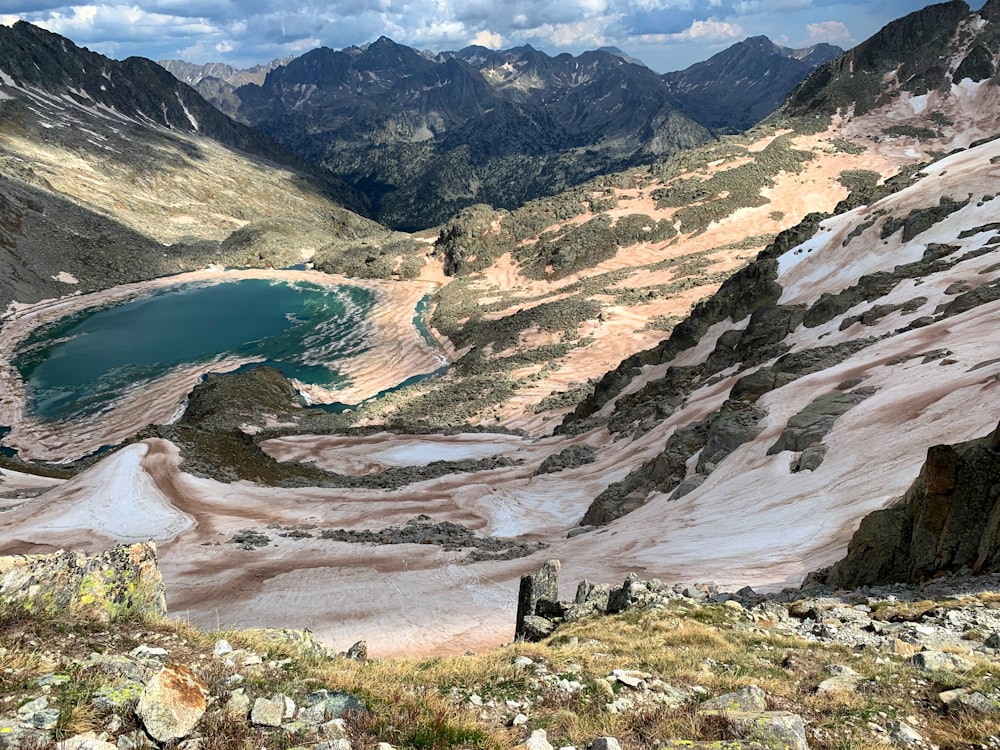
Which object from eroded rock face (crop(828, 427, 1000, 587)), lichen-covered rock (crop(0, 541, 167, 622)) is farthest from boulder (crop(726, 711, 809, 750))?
lichen-covered rock (crop(0, 541, 167, 622))

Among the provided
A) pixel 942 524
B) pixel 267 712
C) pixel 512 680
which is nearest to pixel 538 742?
pixel 512 680

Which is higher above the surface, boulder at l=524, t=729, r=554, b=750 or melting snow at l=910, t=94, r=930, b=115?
melting snow at l=910, t=94, r=930, b=115

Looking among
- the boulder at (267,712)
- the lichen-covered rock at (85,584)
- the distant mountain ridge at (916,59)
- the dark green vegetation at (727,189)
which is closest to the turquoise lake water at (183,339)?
the dark green vegetation at (727,189)

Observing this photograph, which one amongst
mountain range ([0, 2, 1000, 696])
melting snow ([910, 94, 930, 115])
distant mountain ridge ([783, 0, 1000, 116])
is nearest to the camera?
mountain range ([0, 2, 1000, 696])

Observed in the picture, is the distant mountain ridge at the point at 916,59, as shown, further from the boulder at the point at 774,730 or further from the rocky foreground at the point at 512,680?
the boulder at the point at 774,730

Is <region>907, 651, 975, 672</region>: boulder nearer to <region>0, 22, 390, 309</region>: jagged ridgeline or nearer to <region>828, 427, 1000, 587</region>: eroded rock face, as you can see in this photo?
<region>828, 427, 1000, 587</region>: eroded rock face
